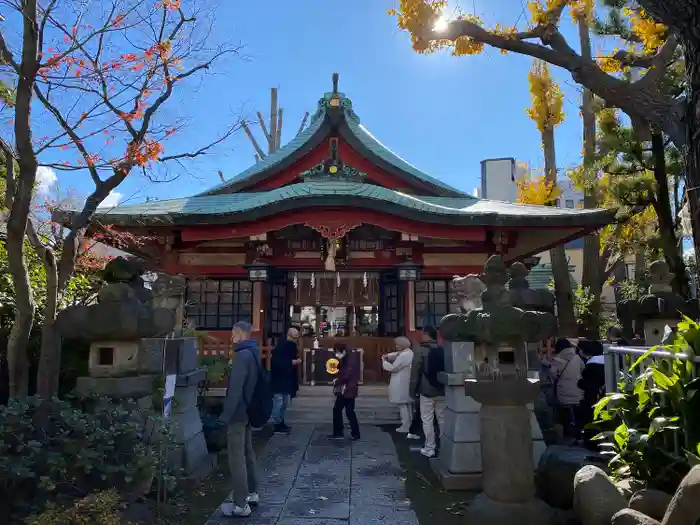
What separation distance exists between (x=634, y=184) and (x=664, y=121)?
6053mm

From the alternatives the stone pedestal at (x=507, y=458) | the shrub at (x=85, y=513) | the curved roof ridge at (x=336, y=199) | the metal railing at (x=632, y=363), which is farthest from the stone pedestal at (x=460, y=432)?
the curved roof ridge at (x=336, y=199)

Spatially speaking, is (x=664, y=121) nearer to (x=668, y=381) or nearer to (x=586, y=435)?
(x=668, y=381)

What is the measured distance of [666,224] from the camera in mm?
10930

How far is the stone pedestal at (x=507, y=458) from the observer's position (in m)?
4.13

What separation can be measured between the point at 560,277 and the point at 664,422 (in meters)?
14.7

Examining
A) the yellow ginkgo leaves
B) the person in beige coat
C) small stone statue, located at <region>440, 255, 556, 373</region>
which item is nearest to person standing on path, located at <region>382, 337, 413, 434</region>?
the person in beige coat

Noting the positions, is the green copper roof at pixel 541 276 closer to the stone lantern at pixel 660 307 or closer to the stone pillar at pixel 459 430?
the stone lantern at pixel 660 307

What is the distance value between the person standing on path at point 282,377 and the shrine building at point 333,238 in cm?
260

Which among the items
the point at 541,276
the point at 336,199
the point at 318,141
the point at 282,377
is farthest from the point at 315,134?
the point at 541,276

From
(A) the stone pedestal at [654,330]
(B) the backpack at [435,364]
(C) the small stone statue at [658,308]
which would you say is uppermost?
(C) the small stone statue at [658,308]

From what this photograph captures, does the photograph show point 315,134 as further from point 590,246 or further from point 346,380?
point 590,246

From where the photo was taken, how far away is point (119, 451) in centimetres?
427

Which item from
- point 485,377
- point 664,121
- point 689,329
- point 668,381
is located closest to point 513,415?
point 485,377

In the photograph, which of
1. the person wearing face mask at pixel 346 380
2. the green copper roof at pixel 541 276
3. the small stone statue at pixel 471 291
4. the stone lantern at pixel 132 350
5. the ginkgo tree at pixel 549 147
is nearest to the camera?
the stone lantern at pixel 132 350
